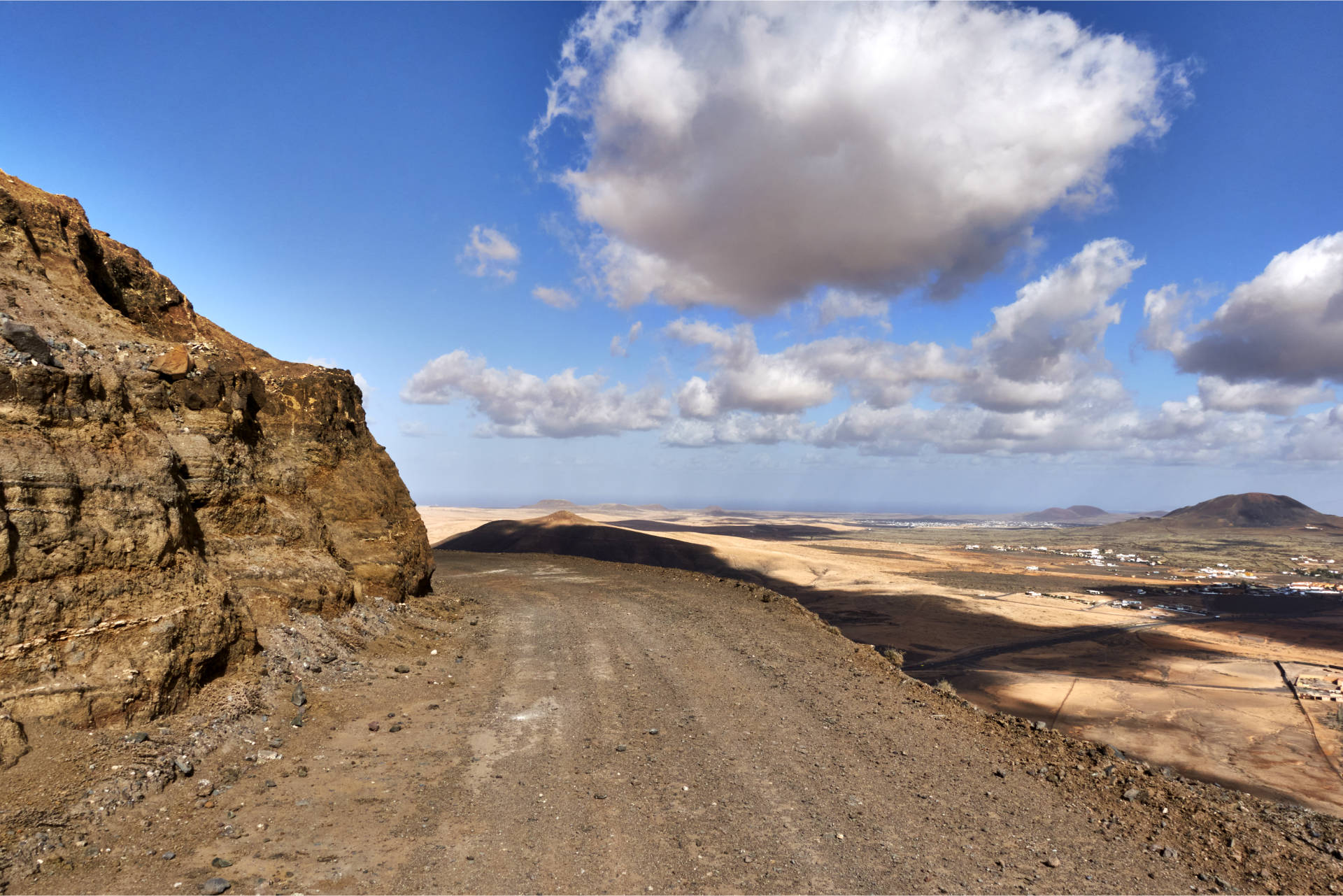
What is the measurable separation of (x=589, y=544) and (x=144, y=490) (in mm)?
56907

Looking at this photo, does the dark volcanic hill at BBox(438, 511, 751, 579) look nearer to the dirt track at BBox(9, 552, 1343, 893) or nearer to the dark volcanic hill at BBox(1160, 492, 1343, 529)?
the dirt track at BBox(9, 552, 1343, 893)

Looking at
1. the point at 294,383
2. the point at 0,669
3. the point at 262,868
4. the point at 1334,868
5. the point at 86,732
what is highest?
the point at 294,383

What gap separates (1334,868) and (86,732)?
13114mm

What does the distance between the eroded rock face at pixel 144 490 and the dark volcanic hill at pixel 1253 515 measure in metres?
185

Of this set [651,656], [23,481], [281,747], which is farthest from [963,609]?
[23,481]

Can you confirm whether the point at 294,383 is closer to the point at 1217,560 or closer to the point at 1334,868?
the point at 1334,868

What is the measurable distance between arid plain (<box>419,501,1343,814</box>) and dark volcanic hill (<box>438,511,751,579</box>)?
0.87 m

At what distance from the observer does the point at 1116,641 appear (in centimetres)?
3325

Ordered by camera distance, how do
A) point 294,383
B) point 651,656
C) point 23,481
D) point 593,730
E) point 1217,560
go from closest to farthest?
point 23,481
point 593,730
point 651,656
point 294,383
point 1217,560

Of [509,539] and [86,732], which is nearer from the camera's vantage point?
[86,732]

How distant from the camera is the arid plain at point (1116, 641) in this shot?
675 inches

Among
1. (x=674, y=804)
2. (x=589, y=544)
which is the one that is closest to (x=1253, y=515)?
(x=589, y=544)

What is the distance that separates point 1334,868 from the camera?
21.1ft

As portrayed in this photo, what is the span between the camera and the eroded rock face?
6684mm
